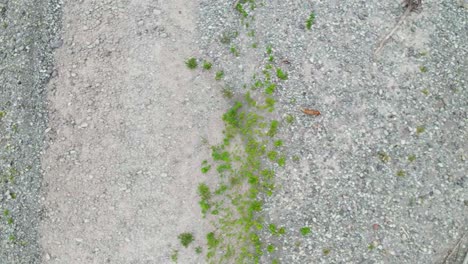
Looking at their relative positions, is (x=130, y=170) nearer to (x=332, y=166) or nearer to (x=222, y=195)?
(x=222, y=195)

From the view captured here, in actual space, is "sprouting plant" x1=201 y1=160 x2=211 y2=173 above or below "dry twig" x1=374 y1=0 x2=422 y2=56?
below

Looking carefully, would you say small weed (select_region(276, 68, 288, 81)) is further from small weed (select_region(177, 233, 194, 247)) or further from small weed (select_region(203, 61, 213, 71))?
small weed (select_region(177, 233, 194, 247))

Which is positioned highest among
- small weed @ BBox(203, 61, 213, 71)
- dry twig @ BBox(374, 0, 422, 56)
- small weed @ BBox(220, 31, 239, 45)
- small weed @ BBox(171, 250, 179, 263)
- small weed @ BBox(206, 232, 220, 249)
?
dry twig @ BBox(374, 0, 422, 56)

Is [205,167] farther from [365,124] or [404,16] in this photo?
[404,16]

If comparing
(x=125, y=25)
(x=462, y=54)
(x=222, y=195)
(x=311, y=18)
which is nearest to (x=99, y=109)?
(x=125, y=25)

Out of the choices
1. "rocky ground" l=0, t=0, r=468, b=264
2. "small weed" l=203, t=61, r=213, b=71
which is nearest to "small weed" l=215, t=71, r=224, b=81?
"rocky ground" l=0, t=0, r=468, b=264

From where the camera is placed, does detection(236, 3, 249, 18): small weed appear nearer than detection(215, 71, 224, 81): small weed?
No

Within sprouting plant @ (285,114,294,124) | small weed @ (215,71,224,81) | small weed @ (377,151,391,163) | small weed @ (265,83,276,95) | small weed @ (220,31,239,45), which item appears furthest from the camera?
small weed @ (220,31,239,45)
